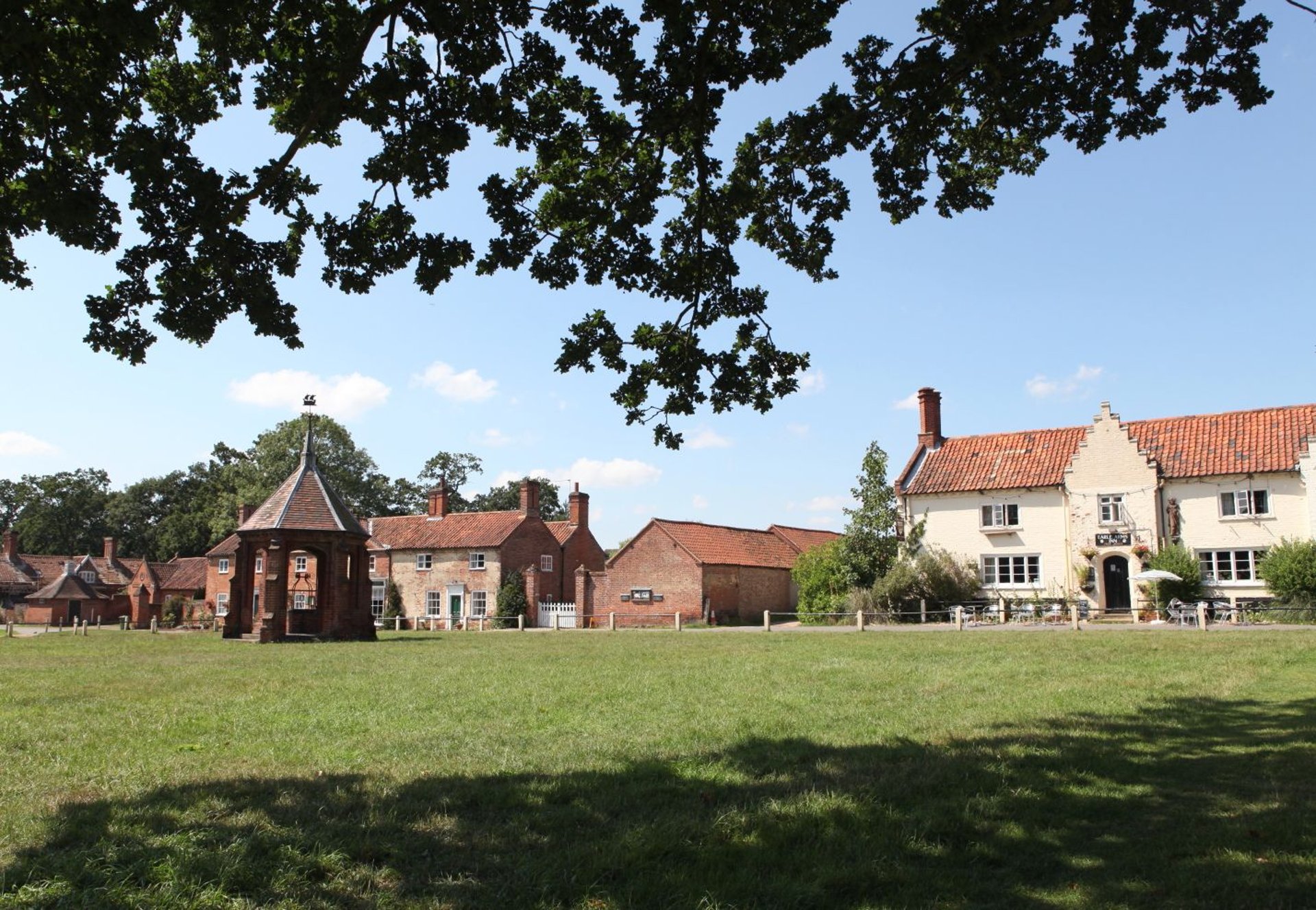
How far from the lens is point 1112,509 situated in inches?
A: 1499

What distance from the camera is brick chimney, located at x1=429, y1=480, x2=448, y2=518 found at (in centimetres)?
5847

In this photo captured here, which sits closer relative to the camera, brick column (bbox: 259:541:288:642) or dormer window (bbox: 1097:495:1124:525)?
brick column (bbox: 259:541:288:642)

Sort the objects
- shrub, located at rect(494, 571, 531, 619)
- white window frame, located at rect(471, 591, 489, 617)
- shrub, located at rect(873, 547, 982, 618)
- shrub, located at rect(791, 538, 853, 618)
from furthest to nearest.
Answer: white window frame, located at rect(471, 591, 489, 617)
shrub, located at rect(494, 571, 531, 619)
shrub, located at rect(791, 538, 853, 618)
shrub, located at rect(873, 547, 982, 618)

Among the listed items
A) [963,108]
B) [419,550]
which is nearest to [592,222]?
[963,108]

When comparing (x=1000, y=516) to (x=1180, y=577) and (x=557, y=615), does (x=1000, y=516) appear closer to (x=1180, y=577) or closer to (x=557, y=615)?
(x=1180, y=577)

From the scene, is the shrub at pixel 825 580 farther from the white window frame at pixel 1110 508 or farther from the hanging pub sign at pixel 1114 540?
the white window frame at pixel 1110 508

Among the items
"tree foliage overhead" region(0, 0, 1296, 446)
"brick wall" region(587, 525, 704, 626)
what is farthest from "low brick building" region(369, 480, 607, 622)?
"tree foliage overhead" region(0, 0, 1296, 446)

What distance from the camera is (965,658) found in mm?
18484

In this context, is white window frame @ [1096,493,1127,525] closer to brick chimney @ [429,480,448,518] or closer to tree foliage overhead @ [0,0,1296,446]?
tree foliage overhead @ [0,0,1296,446]

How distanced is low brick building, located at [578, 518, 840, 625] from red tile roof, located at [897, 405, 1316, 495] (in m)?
11.0

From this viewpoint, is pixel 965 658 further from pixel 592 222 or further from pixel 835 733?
pixel 592 222

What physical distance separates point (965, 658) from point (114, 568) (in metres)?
79.4

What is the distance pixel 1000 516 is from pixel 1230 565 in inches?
333

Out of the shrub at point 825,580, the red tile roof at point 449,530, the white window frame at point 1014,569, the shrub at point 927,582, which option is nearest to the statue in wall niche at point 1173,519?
the white window frame at point 1014,569
